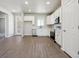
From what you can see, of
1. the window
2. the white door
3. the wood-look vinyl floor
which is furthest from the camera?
the white door

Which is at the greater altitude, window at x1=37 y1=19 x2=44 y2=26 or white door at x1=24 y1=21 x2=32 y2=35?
window at x1=37 y1=19 x2=44 y2=26

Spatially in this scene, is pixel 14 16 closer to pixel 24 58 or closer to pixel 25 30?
pixel 25 30

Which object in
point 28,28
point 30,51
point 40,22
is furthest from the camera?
point 28,28

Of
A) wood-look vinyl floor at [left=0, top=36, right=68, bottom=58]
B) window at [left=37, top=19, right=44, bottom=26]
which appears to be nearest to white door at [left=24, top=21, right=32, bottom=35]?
window at [left=37, top=19, right=44, bottom=26]

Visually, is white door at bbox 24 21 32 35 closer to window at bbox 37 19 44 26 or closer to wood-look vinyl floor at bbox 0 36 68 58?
window at bbox 37 19 44 26

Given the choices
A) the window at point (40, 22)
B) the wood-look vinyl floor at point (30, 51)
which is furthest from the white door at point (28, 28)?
the wood-look vinyl floor at point (30, 51)

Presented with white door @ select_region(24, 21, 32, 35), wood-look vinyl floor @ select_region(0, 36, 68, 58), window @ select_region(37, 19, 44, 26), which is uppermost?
window @ select_region(37, 19, 44, 26)

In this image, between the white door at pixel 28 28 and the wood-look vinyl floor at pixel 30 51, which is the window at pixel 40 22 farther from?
the wood-look vinyl floor at pixel 30 51

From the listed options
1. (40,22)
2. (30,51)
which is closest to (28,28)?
(40,22)

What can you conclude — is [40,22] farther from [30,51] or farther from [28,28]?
[30,51]

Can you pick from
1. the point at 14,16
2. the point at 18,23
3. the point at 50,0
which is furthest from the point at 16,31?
the point at 50,0

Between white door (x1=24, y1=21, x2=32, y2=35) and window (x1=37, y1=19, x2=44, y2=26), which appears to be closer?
window (x1=37, y1=19, x2=44, y2=26)

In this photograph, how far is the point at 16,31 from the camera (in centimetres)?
1202

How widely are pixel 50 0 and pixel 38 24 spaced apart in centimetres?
567
